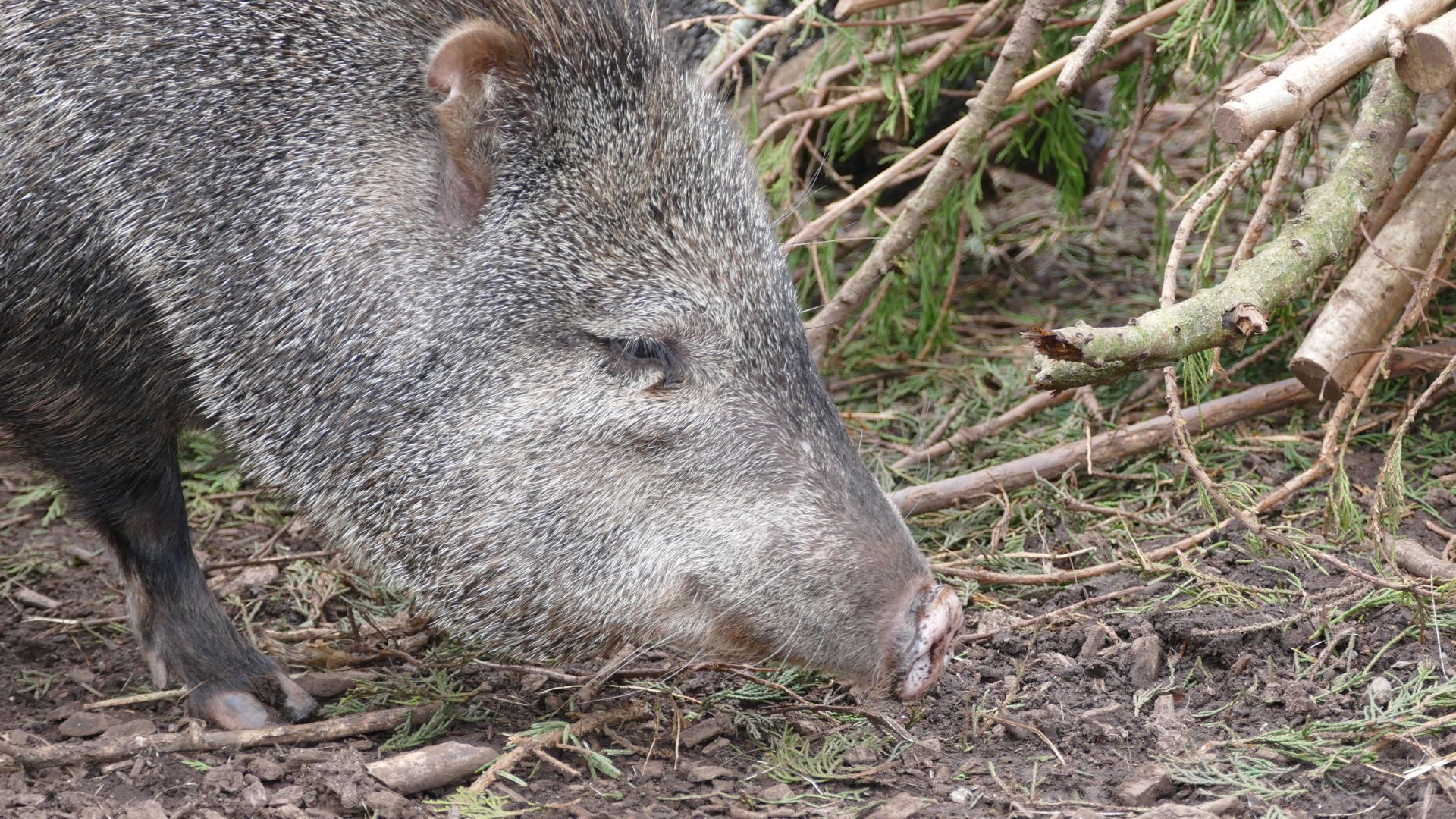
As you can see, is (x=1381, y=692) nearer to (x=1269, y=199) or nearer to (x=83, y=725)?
(x=1269, y=199)

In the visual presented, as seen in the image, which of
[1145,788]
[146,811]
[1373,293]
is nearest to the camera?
[1145,788]

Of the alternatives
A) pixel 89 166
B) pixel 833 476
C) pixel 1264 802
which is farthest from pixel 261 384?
pixel 1264 802

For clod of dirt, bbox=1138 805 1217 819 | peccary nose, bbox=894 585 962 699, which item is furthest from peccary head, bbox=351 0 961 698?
clod of dirt, bbox=1138 805 1217 819

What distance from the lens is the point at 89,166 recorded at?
11.6 ft

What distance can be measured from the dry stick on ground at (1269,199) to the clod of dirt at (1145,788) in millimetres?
1426

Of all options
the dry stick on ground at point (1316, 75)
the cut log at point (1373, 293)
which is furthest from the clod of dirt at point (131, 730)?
the cut log at point (1373, 293)

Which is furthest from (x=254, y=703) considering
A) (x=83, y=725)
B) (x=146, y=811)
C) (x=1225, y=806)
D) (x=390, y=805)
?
(x=1225, y=806)

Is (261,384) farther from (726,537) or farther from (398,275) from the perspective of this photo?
(726,537)

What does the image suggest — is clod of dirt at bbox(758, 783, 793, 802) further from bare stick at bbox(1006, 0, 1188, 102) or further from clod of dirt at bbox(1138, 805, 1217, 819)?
bare stick at bbox(1006, 0, 1188, 102)

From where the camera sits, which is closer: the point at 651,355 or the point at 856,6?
the point at 651,355

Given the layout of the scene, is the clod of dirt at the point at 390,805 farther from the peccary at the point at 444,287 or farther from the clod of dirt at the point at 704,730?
the clod of dirt at the point at 704,730

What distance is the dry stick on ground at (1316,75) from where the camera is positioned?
333cm

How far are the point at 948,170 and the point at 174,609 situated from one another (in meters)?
2.84

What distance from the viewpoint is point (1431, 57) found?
3584 millimetres
